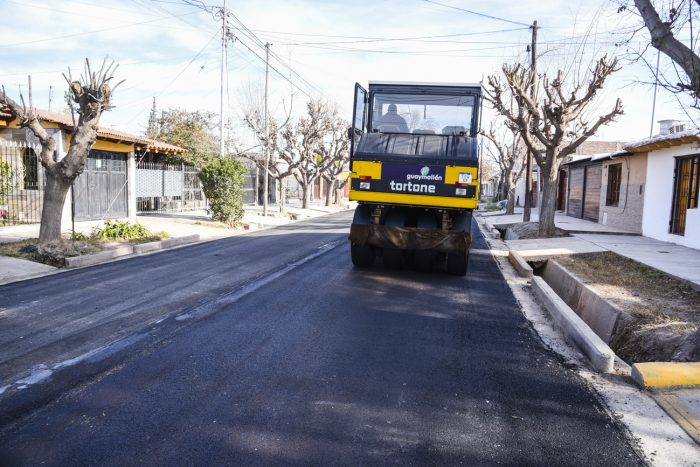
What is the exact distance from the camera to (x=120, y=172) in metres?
20.8

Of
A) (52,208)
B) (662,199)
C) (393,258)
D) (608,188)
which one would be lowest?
(393,258)

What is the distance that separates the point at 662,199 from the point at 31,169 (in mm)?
20302

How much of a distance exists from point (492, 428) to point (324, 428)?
1.22 m

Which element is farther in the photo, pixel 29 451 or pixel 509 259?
pixel 509 259

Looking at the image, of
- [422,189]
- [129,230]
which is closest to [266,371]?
[422,189]

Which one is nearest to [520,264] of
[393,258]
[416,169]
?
[393,258]

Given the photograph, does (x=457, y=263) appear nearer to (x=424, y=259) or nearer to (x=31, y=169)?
(x=424, y=259)

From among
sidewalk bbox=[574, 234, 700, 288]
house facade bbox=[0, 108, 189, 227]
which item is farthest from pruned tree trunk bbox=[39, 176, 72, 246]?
sidewalk bbox=[574, 234, 700, 288]

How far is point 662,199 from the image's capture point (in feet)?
54.5

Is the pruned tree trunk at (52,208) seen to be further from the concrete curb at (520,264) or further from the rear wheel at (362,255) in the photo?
the concrete curb at (520,264)

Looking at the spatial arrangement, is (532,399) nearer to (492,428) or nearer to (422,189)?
(492,428)

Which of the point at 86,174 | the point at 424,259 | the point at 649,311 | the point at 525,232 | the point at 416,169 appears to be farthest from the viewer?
the point at 525,232

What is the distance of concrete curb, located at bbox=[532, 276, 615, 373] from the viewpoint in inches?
208

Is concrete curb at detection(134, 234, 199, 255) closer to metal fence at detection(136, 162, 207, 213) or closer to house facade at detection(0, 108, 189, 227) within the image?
house facade at detection(0, 108, 189, 227)
